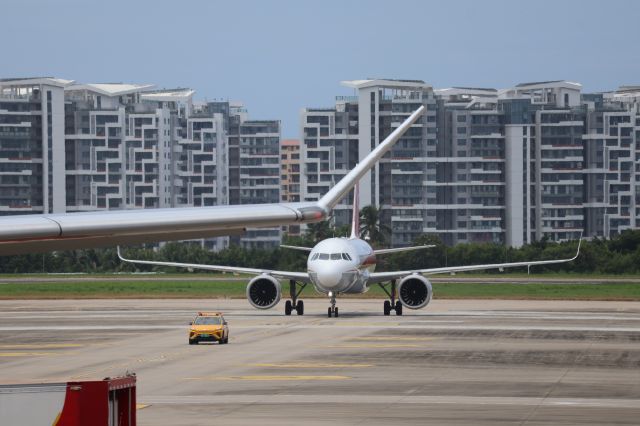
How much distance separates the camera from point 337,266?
5844cm

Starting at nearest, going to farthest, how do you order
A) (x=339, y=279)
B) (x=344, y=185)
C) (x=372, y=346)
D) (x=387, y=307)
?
(x=344, y=185), (x=372, y=346), (x=339, y=279), (x=387, y=307)

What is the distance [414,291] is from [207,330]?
19647mm

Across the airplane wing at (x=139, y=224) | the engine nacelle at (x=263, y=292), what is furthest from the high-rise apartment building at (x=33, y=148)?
the airplane wing at (x=139, y=224)

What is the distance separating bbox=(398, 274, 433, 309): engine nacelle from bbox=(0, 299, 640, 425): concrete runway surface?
0.79 meters

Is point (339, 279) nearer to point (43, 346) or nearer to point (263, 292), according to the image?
point (263, 292)

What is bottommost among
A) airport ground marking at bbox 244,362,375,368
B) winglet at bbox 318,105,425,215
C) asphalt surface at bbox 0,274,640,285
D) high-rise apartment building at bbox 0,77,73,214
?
asphalt surface at bbox 0,274,640,285

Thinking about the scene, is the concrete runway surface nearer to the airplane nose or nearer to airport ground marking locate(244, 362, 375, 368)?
airport ground marking locate(244, 362, 375, 368)

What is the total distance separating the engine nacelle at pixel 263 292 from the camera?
205 feet

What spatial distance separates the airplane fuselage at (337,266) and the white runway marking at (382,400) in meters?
29.6

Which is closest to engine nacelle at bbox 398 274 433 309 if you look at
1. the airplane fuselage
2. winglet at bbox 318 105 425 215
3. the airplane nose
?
the airplane fuselage

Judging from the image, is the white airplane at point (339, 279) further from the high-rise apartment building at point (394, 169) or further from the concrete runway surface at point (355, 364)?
the high-rise apartment building at point (394, 169)

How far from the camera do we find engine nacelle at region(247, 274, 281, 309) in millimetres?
62625

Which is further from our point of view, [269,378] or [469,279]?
[469,279]

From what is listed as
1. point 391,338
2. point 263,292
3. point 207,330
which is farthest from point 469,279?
point 207,330
